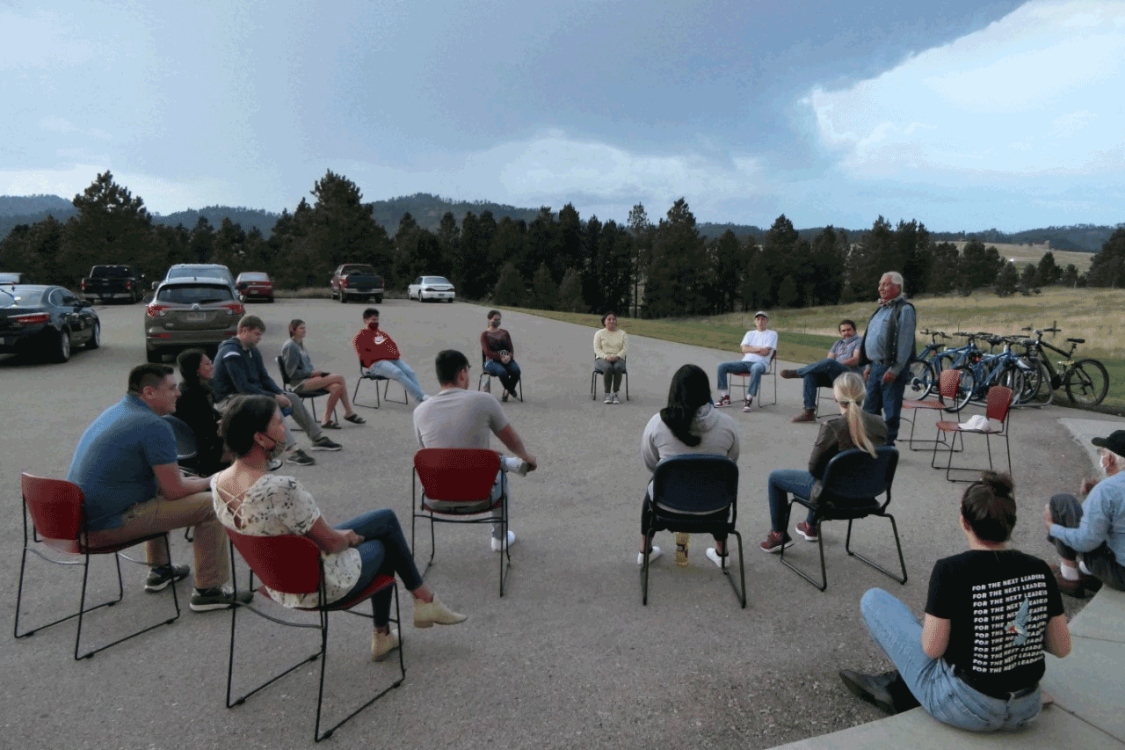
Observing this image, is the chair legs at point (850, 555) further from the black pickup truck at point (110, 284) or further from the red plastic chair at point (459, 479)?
the black pickup truck at point (110, 284)

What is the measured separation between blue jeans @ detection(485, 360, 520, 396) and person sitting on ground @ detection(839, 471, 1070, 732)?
8.71 metres

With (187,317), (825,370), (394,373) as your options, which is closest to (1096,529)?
(825,370)

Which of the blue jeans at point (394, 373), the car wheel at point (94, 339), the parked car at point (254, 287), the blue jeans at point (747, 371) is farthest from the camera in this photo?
the parked car at point (254, 287)

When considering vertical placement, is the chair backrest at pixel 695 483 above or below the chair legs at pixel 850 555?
above

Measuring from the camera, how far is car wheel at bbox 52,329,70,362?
44.6 ft

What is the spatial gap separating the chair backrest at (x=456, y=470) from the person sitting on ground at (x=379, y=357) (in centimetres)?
593

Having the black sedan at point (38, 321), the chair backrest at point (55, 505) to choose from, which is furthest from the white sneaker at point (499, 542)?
the black sedan at point (38, 321)

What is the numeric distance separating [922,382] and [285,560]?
13122 mm

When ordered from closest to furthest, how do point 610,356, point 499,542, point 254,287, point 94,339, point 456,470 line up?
1. point 456,470
2. point 499,542
3. point 610,356
4. point 94,339
5. point 254,287

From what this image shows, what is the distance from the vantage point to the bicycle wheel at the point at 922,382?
41.9ft

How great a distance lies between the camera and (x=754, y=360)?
1126cm

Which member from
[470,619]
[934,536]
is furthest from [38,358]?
[934,536]

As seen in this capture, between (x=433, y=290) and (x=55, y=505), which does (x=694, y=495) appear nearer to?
(x=55, y=505)

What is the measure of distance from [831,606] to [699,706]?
61.2 inches
